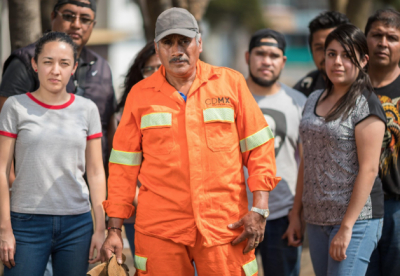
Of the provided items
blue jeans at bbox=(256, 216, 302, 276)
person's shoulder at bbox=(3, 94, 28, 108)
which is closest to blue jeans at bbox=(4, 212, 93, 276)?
person's shoulder at bbox=(3, 94, 28, 108)

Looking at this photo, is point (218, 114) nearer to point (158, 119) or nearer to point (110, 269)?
point (158, 119)

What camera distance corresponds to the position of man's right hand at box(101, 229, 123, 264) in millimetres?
3183

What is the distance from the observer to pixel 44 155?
3291 millimetres

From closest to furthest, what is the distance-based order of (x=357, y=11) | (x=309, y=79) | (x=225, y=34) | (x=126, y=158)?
(x=126, y=158) → (x=309, y=79) → (x=357, y=11) → (x=225, y=34)

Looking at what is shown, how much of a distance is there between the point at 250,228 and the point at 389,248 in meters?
1.34

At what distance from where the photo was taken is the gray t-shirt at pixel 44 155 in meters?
3.28

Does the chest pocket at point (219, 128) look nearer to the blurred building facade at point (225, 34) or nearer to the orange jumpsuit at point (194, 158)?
the orange jumpsuit at point (194, 158)

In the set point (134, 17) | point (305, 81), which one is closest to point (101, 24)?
point (134, 17)

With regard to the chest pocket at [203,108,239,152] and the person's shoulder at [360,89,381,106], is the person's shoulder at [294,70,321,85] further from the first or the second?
the chest pocket at [203,108,239,152]

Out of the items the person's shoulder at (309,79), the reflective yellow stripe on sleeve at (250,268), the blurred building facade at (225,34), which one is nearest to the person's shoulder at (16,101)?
the reflective yellow stripe on sleeve at (250,268)

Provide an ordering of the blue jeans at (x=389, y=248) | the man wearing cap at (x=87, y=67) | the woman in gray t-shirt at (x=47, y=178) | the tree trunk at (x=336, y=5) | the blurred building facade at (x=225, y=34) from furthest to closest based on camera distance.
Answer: the blurred building facade at (x=225, y=34), the tree trunk at (x=336, y=5), the man wearing cap at (x=87, y=67), the blue jeans at (x=389, y=248), the woman in gray t-shirt at (x=47, y=178)

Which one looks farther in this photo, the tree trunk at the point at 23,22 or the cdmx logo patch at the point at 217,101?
the tree trunk at the point at 23,22

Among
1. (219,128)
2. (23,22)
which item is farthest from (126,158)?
(23,22)

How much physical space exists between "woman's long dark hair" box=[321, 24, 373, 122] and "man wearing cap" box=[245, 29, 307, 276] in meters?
0.86
